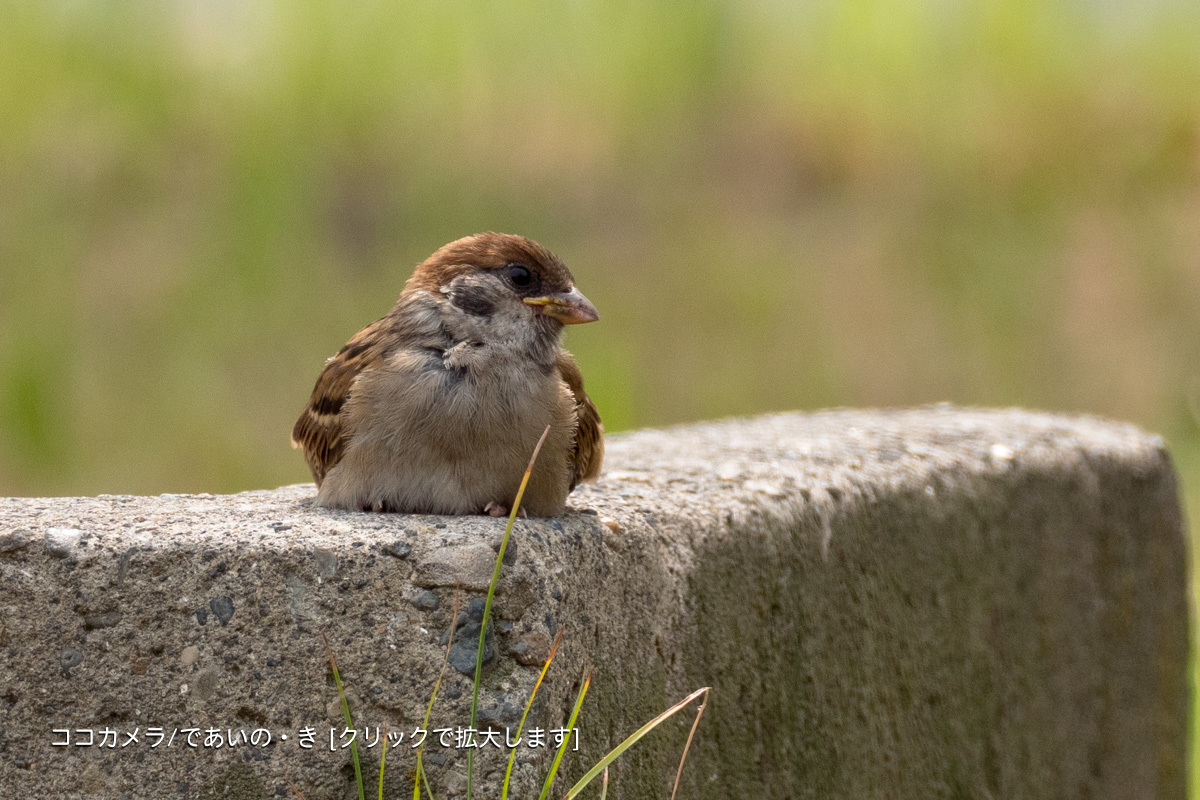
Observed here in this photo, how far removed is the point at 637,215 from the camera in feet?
28.0

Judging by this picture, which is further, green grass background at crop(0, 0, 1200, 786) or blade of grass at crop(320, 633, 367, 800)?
green grass background at crop(0, 0, 1200, 786)

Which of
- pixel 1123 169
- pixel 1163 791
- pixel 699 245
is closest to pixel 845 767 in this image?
pixel 1163 791

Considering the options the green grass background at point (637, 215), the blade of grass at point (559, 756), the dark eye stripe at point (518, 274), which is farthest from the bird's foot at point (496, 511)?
the green grass background at point (637, 215)

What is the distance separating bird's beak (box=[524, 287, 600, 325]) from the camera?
261 cm

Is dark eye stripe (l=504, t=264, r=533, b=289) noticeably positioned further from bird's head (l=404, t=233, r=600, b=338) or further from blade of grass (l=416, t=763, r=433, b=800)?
blade of grass (l=416, t=763, r=433, b=800)

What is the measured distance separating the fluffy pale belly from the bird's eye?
253mm

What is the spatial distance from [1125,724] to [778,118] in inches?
213

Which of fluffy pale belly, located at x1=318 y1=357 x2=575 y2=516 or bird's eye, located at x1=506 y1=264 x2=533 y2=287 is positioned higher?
bird's eye, located at x1=506 y1=264 x2=533 y2=287

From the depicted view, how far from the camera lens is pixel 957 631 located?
325cm

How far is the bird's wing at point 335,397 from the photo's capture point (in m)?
2.51

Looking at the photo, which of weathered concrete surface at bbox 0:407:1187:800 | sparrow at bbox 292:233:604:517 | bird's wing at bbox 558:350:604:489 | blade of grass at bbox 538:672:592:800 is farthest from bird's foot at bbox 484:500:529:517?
blade of grass at bbox 538:672:592:800

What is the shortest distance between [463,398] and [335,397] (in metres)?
0.29

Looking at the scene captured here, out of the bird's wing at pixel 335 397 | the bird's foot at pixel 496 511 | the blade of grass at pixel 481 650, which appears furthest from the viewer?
the bird's wing at pixel 335 397

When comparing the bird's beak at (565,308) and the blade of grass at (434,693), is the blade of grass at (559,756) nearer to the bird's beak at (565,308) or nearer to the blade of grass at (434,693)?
the blade of grass at (434,693)
